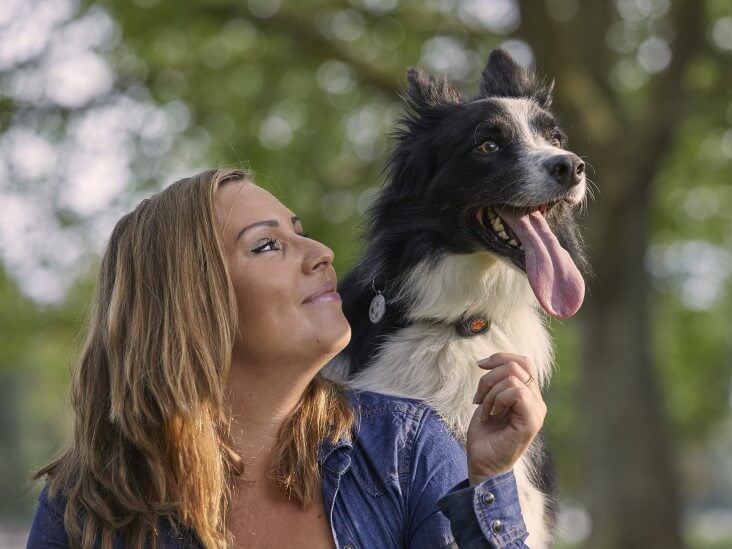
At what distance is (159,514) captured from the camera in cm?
254

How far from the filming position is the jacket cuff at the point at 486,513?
2342mm

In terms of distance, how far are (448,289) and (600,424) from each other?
269 inches

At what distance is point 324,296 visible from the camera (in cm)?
267

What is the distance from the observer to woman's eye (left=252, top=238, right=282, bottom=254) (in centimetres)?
271

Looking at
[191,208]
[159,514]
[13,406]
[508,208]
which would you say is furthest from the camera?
[13,406]

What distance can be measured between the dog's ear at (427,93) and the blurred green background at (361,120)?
Answer: 4.65m

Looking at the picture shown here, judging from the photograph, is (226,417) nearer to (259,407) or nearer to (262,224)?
(259,407)

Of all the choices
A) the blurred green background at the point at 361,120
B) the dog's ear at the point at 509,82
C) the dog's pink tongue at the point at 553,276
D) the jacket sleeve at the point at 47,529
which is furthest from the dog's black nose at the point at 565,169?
the blurred green background at the point at 361,120

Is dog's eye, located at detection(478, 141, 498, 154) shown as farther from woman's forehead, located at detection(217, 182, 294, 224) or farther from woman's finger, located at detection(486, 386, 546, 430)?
woman's finger, located at detection(486, 386, 546, 430)

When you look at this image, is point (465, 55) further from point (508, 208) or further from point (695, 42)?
point (508, 208)

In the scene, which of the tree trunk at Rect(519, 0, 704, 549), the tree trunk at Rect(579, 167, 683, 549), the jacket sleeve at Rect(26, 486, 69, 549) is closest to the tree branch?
the tree trunk at Rect(519, 0, 704, 549)

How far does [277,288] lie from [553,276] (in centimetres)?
104

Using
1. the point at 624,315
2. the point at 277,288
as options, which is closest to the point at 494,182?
the point at 277,288

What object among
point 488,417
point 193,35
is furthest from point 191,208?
point 193,35
